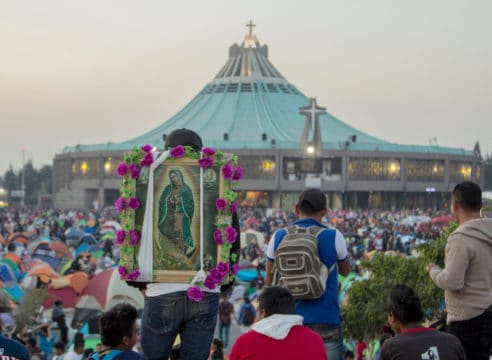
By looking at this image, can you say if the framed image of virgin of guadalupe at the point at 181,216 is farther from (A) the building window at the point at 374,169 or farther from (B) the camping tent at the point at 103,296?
(A) the building window at the point at 374,169

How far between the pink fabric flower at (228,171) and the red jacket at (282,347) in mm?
788

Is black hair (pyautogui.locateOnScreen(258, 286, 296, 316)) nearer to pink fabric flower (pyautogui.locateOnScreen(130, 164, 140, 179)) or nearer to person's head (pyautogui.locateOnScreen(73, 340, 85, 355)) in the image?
pink fabric flower (pyautogui.locateOnScreen(130, 164, 140, 179))

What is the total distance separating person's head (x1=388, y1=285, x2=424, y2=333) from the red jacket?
470mm

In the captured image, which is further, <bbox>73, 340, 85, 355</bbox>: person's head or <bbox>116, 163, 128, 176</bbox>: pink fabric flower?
<bbox>73, 340, 85, 355</bbox>: person's head

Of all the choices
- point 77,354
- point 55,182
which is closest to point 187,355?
point 77,354

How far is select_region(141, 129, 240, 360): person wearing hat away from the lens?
414cm

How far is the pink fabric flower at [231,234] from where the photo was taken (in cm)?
420

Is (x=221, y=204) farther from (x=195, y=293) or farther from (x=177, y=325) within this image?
(x=177, y=325)

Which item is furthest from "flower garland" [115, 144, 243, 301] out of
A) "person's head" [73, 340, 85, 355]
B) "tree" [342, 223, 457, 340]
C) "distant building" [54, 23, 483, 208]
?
"distant building" [54, 23, 483, 208]

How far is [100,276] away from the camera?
606 inches

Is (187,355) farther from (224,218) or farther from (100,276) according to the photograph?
(100,276)

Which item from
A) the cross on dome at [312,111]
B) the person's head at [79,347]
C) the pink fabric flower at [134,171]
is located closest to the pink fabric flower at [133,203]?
the pink fabric flower at [134,171]

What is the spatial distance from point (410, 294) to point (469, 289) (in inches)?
19.8

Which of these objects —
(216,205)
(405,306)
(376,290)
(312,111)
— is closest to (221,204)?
(216,205)
